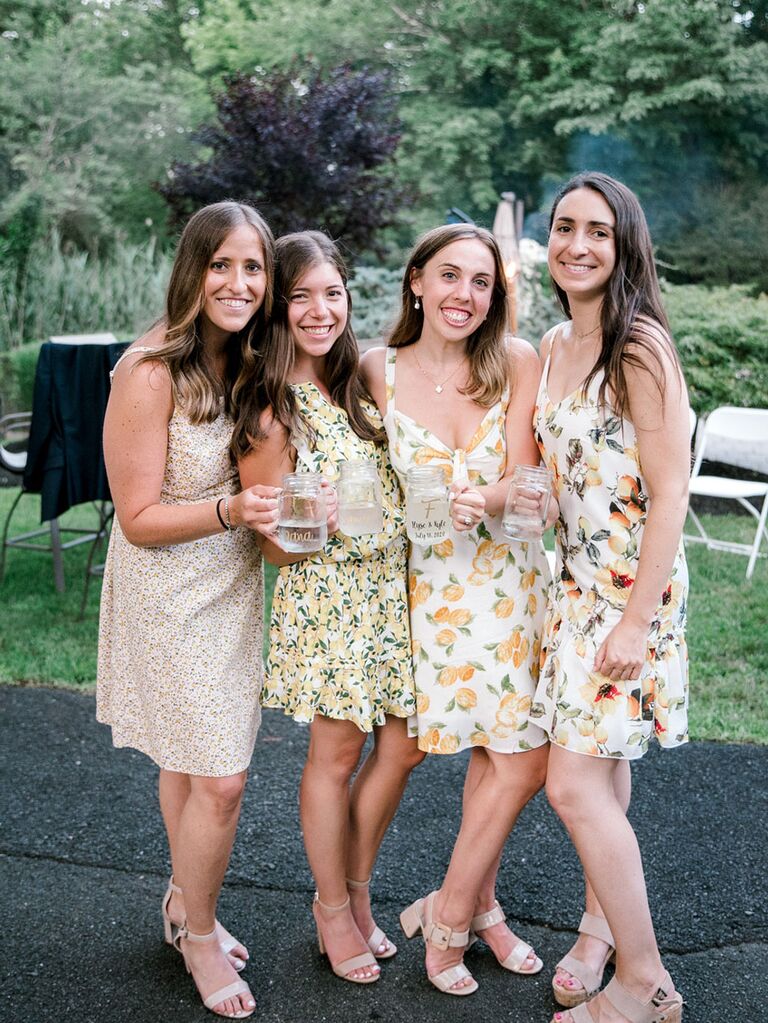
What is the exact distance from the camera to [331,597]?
2600 mm

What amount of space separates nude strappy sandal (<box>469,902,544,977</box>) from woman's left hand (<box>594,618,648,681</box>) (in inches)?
33.6

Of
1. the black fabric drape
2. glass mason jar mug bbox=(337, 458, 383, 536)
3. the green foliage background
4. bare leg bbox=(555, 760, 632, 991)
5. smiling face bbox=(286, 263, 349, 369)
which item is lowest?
bare leg bbox=(555, 760, 632, 991)

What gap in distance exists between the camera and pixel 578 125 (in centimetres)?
1667

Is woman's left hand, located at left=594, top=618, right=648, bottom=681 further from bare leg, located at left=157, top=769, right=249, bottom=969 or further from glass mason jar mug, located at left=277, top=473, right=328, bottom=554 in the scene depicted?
bare leg, located at left=157, top=769, right=249, bottom=969

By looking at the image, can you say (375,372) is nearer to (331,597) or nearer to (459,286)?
(459,286)

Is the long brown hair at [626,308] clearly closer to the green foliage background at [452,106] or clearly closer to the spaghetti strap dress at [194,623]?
the spaghetti strap dress at [194,623]

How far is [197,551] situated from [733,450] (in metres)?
6.92

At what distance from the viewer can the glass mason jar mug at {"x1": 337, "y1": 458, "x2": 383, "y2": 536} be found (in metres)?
2.44

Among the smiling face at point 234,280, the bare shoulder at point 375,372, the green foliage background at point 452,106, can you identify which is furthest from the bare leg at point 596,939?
the green foliage background at point 452,106

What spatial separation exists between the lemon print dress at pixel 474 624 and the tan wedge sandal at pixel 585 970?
0.51m

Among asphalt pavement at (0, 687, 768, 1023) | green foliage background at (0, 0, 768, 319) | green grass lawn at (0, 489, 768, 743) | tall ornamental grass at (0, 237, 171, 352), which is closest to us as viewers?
asphalt pavement at (0, 687, 768, 1023)

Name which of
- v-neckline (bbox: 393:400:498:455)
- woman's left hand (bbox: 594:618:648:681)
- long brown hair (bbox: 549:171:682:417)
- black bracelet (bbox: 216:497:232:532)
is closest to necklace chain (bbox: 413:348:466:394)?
v-neckline (bbox: 393:400:498:455)

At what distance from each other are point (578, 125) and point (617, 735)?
15.9m

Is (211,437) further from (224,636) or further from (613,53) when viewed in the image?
(613,53)
